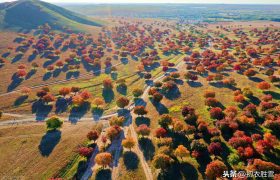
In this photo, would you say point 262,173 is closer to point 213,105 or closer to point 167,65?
point 213,105

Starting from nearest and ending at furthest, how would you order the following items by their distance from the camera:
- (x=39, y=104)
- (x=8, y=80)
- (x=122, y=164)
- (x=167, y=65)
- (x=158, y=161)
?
(x=158, y=161)
(x=122, y=164)
(x=39, y=104)
(x=8, y=80)
(x=167, y=65)

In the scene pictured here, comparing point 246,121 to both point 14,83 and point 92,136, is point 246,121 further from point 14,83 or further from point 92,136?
point 14,83

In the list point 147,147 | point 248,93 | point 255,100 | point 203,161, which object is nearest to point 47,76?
point 147,147

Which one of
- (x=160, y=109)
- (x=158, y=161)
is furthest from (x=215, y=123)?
(x=158, y=161)

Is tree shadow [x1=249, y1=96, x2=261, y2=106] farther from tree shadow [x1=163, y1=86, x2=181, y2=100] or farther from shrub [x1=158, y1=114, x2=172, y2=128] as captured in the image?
shrub [x1=158, y1=114, x2=172, y2=128]

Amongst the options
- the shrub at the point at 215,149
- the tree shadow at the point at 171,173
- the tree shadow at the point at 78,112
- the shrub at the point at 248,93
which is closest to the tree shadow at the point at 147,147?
the tree shadow at the point at 171,173

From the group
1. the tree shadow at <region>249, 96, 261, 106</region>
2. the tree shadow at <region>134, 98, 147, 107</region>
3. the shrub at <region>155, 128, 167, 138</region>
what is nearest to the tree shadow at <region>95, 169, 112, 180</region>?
the shrub at <region>155, 128, 167, 138</region>
